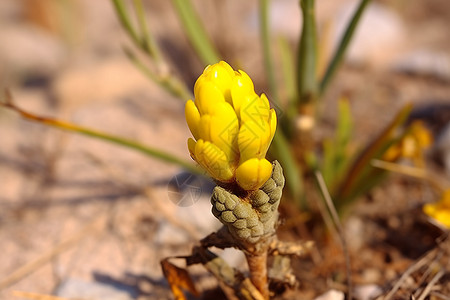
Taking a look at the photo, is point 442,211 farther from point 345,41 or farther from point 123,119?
point 123,119

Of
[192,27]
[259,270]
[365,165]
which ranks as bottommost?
[259,270]

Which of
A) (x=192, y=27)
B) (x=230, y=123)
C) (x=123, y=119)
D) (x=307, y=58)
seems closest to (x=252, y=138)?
(x=230, y=123)

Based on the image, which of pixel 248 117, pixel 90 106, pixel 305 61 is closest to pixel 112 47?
pixel 90 106

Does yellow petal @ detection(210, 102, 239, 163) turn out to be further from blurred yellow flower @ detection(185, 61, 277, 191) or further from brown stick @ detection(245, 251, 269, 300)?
brown stick @ detection(245, 251, 269, 300)

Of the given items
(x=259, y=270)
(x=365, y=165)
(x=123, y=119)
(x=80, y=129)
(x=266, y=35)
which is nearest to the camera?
(x=259, y=270)

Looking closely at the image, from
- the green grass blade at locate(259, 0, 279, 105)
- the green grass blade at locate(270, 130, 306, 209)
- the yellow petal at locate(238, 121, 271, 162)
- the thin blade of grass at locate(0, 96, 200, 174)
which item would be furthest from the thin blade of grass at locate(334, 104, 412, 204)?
the yellow petal at locate(238, 121, 271, 162)

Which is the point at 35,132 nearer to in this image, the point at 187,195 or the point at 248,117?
the point at 187,195
